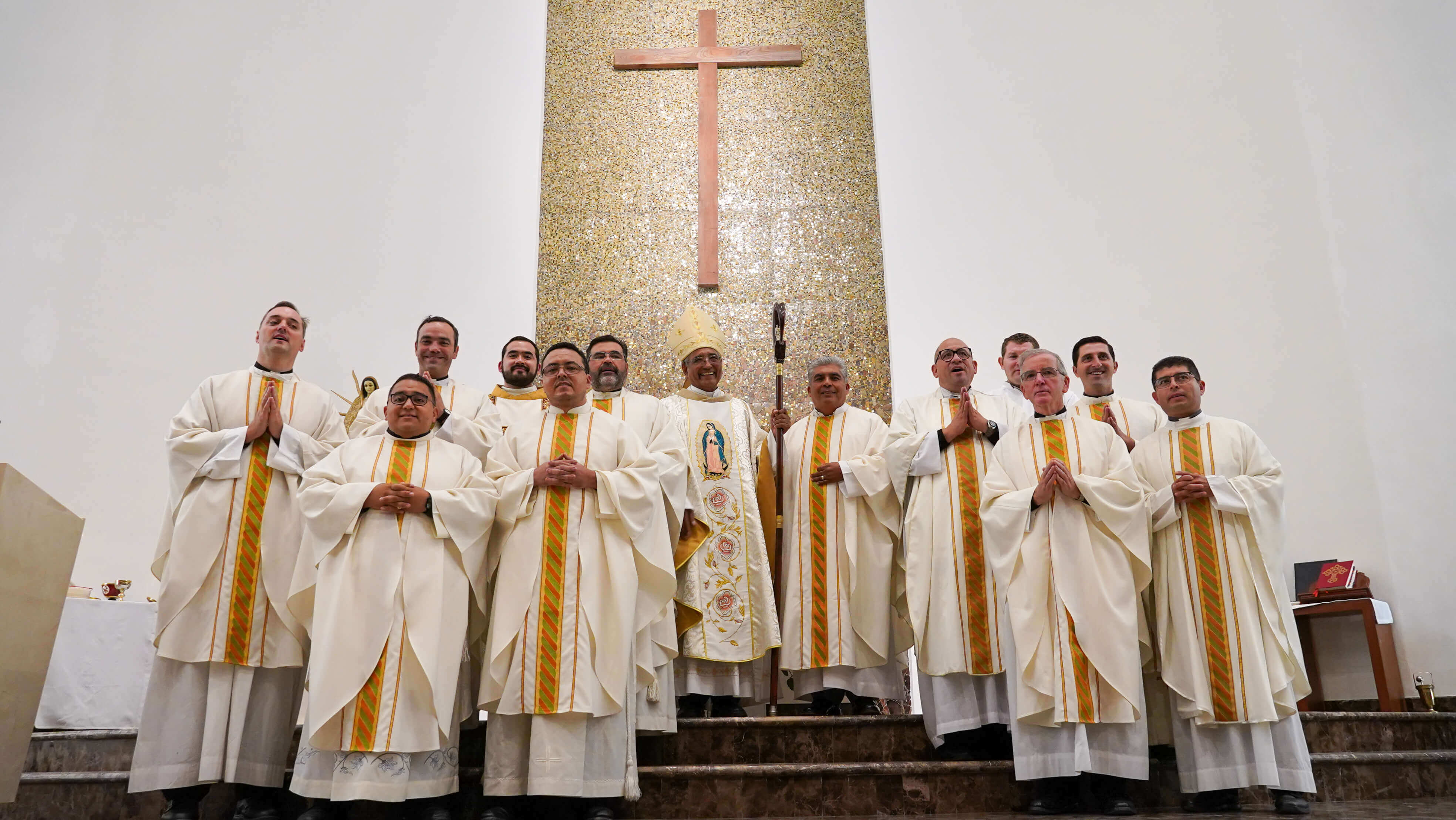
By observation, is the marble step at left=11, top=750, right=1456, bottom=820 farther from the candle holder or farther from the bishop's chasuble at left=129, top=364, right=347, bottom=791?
the candle holder

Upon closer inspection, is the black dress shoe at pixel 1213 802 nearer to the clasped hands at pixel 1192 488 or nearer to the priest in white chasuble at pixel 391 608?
the clasped hands at pixel 1192 488

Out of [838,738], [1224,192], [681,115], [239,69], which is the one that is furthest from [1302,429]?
[239,69]

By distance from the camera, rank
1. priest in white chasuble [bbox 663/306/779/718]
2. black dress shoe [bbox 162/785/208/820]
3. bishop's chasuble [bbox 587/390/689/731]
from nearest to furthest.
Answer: black dress shoe [bbox 162/785/208/820], bishop's chasuble [bbox 587/390/689/731], priest in white chasuble [bbox 663/306/779/718]

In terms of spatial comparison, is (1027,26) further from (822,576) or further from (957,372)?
(822,576)

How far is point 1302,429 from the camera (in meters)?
6.38

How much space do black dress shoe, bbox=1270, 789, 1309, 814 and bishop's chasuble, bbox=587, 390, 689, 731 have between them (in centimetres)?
233

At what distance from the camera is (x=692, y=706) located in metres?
5.09

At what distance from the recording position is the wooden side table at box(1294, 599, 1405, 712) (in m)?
5.54

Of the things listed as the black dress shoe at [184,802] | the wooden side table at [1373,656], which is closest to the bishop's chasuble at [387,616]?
the black dress shoe at [184,802]

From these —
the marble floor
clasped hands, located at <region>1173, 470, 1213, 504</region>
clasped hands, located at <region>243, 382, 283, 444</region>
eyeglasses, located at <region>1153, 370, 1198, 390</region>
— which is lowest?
the marble floor

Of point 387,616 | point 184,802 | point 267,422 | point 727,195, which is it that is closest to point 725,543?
point 387,616

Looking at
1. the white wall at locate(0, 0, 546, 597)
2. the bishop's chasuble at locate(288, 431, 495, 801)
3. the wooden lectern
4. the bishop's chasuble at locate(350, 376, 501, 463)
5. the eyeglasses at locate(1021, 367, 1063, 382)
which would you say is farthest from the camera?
the white wall at locate(0, 0, 546, 597)

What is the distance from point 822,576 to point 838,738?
82cm

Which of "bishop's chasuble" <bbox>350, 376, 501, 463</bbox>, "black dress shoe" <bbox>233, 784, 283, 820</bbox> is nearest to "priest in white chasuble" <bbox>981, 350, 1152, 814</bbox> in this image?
"bishop's chasuble" <bbox>350, 376, 501, 463</bbox>
